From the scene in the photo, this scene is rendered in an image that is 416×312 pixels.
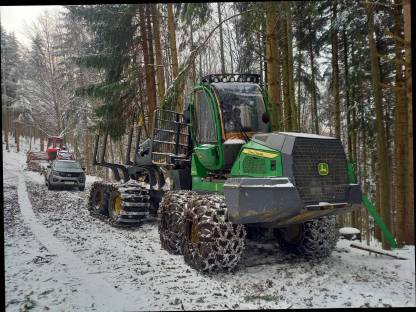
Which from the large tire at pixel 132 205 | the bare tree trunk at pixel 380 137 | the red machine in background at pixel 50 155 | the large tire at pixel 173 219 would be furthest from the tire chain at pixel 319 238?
the red machine in background at pixel 50 155

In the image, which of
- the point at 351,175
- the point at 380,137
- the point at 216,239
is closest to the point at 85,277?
the point at 216,239

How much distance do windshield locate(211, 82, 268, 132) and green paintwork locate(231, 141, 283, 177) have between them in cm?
59

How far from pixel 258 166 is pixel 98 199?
5253 mm

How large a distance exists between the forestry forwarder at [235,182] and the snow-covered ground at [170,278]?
0.30 meters

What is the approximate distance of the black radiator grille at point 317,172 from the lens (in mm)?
4168

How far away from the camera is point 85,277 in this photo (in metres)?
4.48

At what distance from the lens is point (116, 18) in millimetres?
10633

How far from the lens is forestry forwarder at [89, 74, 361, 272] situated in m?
4.12

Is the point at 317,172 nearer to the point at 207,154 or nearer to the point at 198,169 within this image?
the point at 207,154

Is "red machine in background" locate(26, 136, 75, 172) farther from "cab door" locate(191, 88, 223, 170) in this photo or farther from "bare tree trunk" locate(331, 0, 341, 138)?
"bare tree trunk" locate(331, 0, 341, 138)

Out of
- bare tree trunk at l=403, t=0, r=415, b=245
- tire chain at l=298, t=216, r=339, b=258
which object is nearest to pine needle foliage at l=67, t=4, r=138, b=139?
tire chain at l=298, t=216, r=339, b=258

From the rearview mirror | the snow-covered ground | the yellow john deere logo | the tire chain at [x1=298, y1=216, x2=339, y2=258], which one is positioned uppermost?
the rearview mirror

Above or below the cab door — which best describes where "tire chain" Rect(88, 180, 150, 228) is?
below

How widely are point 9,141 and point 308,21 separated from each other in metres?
5.99
